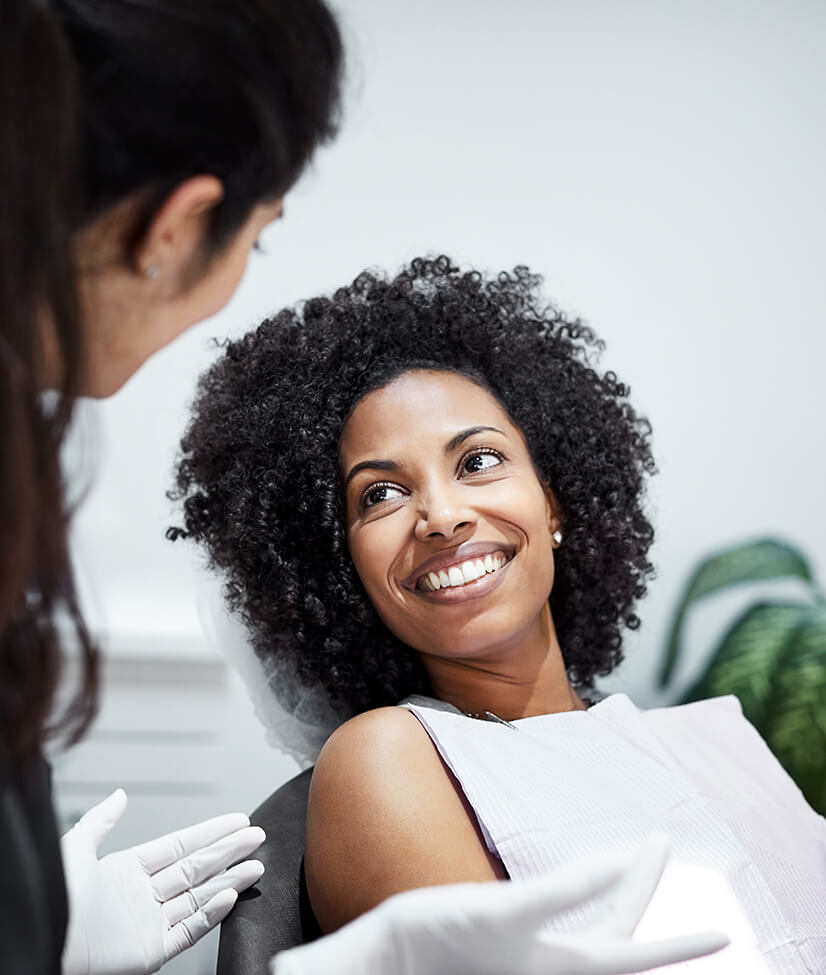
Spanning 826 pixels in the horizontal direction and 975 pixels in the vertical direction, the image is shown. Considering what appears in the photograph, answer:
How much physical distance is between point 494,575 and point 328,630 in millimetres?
324

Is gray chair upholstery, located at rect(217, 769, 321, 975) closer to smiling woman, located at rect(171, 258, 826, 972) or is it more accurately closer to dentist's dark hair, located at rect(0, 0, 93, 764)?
smiling woman, located at rect(171, 258, 826, 972)

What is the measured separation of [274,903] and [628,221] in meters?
1.70

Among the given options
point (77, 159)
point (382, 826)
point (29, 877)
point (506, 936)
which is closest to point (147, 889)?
point (382, 826)

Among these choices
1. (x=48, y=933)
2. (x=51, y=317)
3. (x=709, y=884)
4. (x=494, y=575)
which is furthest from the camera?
(x=494, y=575)

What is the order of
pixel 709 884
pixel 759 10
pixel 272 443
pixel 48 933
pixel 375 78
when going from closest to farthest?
pixel 48 933
pixel 709 884
pixel 272 443
pixel 375 78
pixel 759 10

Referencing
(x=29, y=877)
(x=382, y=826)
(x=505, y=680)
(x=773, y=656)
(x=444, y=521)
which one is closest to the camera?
(x=29, y=877)

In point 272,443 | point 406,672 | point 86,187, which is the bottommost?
point 406,672

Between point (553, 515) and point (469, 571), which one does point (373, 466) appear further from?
point (553, 515)

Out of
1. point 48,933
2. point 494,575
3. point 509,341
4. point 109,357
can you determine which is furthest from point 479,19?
point 48,933

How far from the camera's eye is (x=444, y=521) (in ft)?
4.92

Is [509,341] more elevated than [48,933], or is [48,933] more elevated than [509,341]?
[509,341]

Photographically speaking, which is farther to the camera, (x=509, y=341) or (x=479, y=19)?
(x=479, y=19)

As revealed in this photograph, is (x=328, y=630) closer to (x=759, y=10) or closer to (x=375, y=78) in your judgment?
(x=375, y=78)

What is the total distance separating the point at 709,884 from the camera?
1.35 meters
